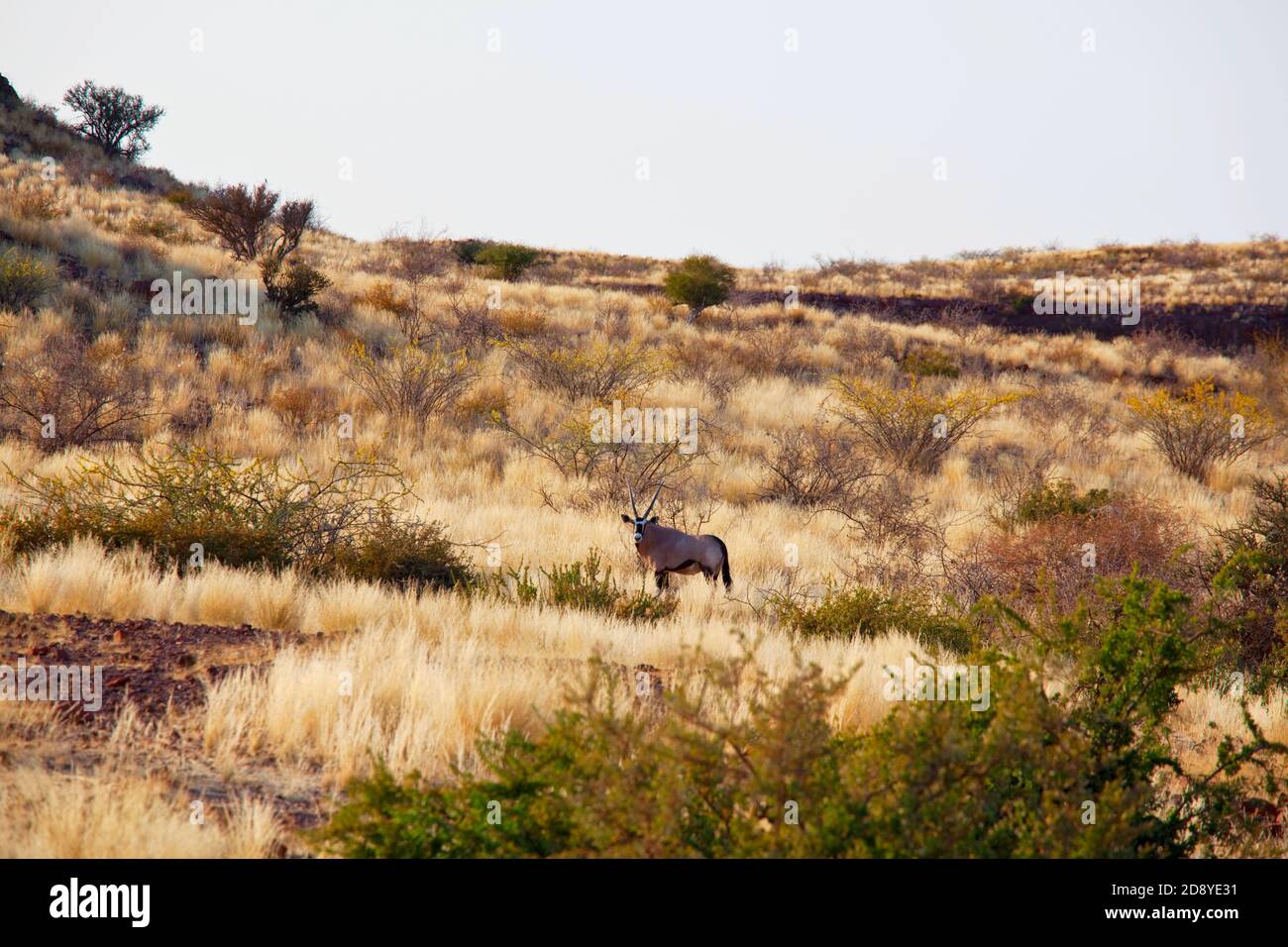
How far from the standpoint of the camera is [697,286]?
88.1 ft

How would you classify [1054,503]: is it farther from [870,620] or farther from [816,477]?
[870,620]

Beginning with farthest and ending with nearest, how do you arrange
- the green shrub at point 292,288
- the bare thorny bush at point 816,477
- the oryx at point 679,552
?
the green shrub at point 292,288 → the bare thorny bush at point 816,477 → the oryx at point 679,552

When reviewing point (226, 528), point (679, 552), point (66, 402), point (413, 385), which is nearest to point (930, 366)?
point (413, 385)

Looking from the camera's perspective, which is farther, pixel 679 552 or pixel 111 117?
pixel 111 117

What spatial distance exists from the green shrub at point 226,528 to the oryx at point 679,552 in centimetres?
157

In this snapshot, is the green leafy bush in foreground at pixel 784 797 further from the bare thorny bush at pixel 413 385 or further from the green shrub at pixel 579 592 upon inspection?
the bare thorny bush at pixel 413 385

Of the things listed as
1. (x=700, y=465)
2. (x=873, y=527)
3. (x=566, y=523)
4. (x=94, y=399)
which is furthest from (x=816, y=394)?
(x=94, y=399)

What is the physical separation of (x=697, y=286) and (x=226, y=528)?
69.1 feet

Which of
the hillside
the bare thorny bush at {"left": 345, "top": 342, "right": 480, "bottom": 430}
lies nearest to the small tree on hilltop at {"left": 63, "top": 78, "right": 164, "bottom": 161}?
the hillside

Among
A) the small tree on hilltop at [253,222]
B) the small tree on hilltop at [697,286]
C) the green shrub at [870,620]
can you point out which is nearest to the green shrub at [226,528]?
the green shrub at [870,620]

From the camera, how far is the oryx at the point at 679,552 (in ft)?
25.5

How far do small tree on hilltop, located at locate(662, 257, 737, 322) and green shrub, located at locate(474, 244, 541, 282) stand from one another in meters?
6.84
